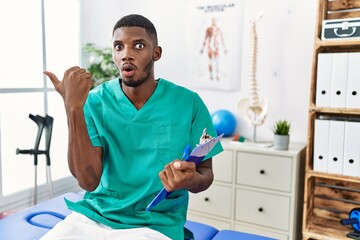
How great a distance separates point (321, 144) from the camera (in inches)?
72.0

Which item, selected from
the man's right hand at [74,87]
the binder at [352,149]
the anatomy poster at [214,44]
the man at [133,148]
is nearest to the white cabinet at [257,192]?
the binder at [352,149]

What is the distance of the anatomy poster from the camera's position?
7.98ft

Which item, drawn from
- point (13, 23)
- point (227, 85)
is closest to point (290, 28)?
point (227, 85)

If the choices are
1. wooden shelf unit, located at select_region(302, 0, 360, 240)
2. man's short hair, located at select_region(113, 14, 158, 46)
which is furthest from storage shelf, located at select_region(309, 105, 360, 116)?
man's short hair, located at select_region(113, 14, 158, 46)

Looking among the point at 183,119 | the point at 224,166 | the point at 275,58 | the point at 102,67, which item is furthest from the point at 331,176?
the point at 102,67

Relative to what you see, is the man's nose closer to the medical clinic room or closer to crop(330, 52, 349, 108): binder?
the medical clinic room

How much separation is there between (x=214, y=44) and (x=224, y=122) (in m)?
0.61

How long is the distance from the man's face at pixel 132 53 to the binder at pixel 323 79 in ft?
3.45

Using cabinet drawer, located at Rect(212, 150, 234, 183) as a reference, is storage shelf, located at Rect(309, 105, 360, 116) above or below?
above

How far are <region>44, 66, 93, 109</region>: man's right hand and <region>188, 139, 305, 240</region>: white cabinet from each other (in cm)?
130

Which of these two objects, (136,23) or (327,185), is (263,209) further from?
(136,23)

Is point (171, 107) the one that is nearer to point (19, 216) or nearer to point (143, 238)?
point (143, 238)

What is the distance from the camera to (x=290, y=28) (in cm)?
226

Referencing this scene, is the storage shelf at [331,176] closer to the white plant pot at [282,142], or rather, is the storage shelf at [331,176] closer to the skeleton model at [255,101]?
the white plant pot at [282,142]
